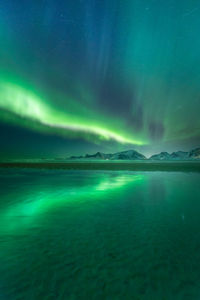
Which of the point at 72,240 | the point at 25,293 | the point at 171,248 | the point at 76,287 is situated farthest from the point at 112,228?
the point at 25,293

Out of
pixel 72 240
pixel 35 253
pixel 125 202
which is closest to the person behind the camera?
pixel 35 253

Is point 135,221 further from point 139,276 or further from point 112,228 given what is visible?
point 139,276

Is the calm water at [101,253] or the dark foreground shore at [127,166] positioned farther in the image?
the dark foreground shore at [127,166]

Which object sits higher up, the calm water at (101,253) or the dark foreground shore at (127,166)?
the dark foreground shore at (127,166)

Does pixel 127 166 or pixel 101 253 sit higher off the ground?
pixel 127 166

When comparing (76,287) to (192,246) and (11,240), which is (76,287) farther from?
Answer: (192,246)

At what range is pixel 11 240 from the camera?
6.34 metres

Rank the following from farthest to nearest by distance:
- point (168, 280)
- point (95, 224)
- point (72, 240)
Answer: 1. point (95, 224)
2. point (72, 240)
3. point (168, 280)

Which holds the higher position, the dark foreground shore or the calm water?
the dark foreground shore

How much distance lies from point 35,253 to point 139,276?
355 centimetres

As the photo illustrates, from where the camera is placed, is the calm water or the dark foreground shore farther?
the dark foreground shore

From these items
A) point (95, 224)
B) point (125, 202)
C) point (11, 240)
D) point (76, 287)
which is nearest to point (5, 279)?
point (76, 287)

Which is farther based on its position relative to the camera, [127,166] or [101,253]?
[127,166]

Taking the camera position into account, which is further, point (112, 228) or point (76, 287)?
point (112, 228)
